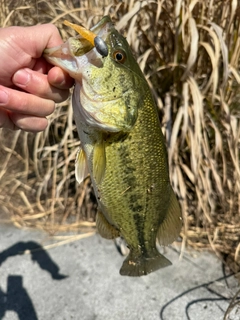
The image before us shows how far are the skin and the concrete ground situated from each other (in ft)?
4.31

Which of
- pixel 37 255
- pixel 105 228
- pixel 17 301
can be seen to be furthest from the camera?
pixel 37 255

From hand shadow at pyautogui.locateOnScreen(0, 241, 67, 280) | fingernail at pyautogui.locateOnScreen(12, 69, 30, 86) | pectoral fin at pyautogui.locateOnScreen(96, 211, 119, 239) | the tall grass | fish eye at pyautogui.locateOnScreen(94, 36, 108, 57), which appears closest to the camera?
fish eye at pyautogui.locateOnScreen(94, 36, 108, 57)

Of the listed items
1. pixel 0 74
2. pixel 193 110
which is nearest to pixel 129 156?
pixel 0 74

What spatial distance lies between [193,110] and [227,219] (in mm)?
784

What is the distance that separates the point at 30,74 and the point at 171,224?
771 millimetres

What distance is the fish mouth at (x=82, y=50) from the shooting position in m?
1.15

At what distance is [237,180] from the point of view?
2496 mm

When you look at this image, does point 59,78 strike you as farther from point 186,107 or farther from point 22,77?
point 186,107

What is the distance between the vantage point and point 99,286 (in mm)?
2416

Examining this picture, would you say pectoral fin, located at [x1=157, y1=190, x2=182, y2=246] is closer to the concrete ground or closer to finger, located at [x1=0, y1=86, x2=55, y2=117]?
finger, located at [x1=0, y1=86, x2=55, y2=117]

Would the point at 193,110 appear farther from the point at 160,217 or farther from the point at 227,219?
the point at 160,217

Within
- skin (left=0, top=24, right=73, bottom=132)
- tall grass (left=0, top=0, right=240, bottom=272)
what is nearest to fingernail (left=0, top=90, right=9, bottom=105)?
skin (left=0, top=24, right=73, bottom=132)

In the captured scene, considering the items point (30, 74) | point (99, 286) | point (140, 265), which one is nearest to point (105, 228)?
point (140, 265)

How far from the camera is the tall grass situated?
94.3 inches
